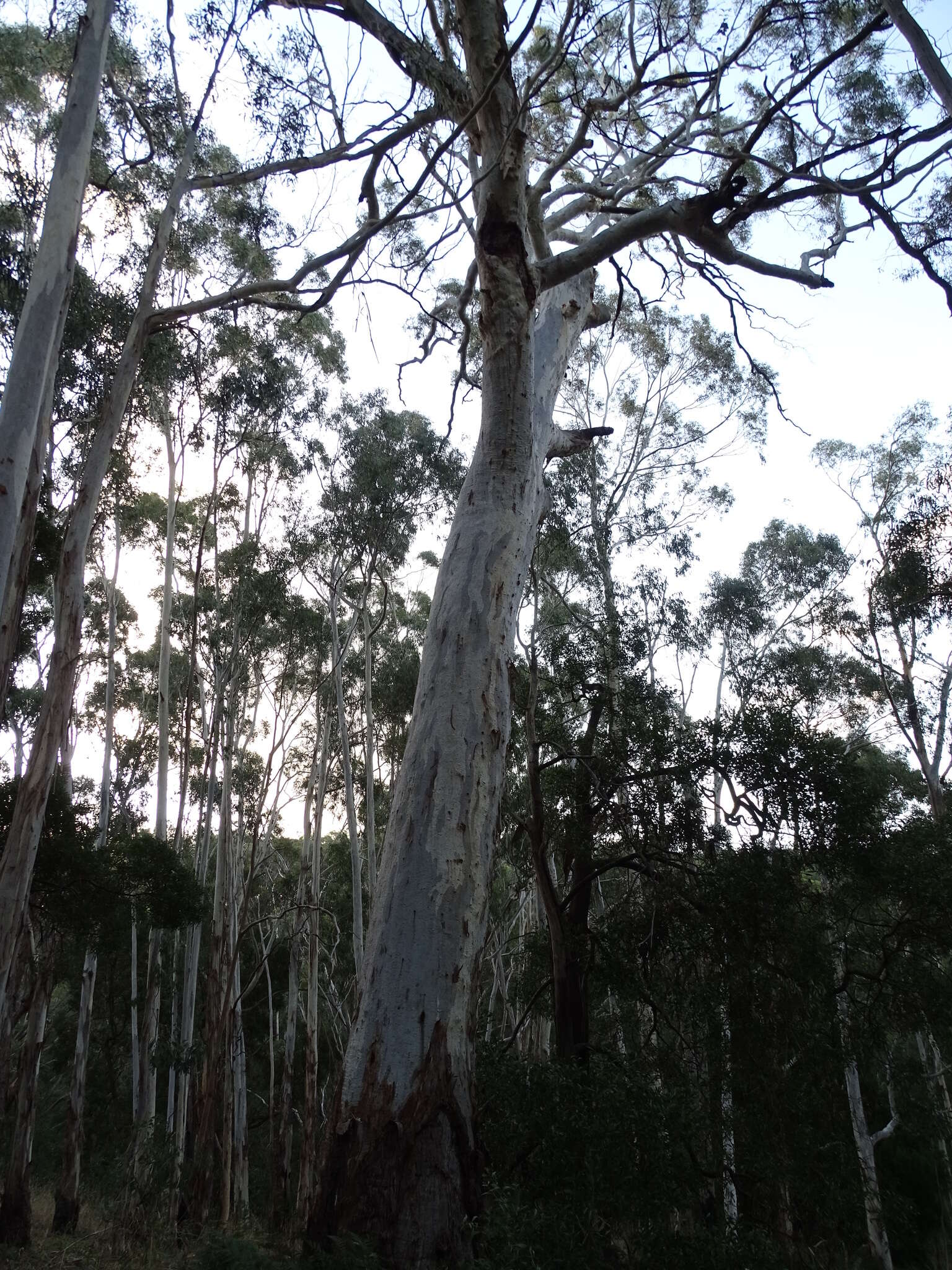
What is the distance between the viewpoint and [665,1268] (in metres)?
2.60

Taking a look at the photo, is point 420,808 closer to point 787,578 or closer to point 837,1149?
point 837,1149

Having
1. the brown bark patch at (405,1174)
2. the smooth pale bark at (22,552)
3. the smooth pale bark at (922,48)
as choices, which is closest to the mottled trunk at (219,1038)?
the smooth pale bark at (22,552)

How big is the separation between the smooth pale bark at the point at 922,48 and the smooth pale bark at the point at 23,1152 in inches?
344

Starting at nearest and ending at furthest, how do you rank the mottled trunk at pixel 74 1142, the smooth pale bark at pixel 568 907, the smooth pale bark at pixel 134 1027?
the smooth pale bark at pixel 568 907 → the mottled trunk at pixel 74 1142 → the smooth pale bark at pixel 134 1027

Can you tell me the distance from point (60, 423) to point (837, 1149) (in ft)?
27.6

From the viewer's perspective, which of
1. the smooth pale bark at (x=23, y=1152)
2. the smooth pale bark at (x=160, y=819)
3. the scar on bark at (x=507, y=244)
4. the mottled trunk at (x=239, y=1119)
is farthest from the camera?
the mottled trunk at (x=239, y=1119)

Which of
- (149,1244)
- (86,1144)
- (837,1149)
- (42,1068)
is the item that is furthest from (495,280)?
(42,1068)

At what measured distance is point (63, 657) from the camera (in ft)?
15.2

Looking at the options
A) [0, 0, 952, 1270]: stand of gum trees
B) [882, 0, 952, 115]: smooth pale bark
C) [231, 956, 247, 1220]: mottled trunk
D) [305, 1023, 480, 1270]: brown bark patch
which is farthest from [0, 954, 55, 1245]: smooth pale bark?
[882, 0, 952, 115]: smooth pale bark

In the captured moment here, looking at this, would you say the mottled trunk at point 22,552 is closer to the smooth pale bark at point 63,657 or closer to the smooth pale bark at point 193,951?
the smooth pale bark at point 63,657

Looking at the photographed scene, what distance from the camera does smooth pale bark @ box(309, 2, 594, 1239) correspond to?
7.54 ft

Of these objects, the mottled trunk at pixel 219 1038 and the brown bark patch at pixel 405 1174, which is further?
the mottled trunk at pixel 219 1038

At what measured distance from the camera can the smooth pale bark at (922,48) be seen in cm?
298

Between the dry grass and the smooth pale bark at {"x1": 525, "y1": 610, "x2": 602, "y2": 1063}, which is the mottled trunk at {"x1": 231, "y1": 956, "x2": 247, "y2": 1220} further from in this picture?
the smooth pale bark at {"x1": 525, "y1": 610, "x2": 602, "y2": 1063}
